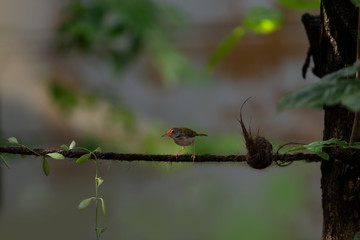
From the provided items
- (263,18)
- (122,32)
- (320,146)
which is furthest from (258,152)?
(122,32)

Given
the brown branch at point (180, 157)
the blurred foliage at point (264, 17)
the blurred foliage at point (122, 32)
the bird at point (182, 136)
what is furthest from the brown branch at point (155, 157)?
the blurred foliage at point (122, 32)

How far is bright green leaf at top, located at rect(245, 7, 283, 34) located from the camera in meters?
0.62

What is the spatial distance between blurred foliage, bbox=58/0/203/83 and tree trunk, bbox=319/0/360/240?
840 millimetres

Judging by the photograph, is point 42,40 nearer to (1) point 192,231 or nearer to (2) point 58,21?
(2) point 58,21

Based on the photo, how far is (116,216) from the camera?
1870 mm

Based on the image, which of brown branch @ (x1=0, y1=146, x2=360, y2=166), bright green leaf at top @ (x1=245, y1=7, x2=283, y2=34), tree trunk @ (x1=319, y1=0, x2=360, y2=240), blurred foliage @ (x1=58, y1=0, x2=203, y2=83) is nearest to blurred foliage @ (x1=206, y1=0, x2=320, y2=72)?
bright green leaf at top @ (x1=245, y1=7, x2=283, y2=34)

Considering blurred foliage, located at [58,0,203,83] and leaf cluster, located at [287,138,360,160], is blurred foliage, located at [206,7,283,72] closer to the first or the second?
leaf cluster, located at [287,138,360,160]

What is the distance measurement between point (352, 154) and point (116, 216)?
153 centimetres

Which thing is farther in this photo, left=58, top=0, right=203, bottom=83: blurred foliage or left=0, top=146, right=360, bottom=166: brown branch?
left=58, top=0, right=203, bottom=83: blurred foliage

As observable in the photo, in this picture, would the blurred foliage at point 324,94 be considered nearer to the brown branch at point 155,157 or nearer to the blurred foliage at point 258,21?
the brown branch at point 155,157

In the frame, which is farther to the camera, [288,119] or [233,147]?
[288,119]

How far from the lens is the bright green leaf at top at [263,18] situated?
0.62 metres

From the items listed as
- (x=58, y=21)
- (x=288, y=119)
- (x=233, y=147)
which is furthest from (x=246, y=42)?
(x=58, y=21)

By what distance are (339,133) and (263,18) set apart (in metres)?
0.21
